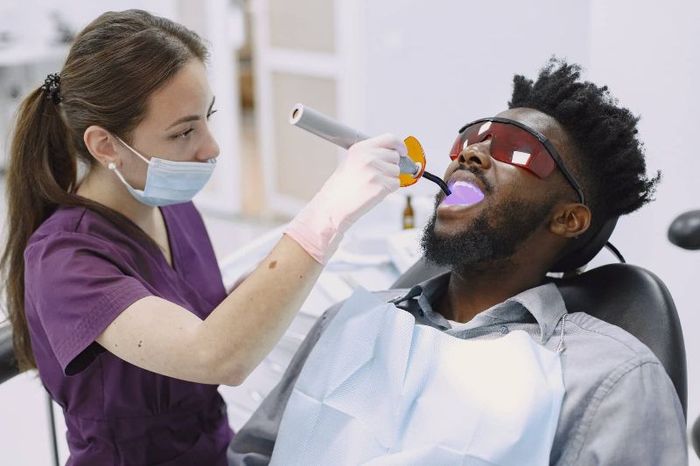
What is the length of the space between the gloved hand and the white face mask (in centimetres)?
31

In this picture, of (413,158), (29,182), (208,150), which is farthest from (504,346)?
(29,182)

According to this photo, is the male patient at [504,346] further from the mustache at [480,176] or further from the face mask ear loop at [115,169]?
the face mask ear loop at [115,169]

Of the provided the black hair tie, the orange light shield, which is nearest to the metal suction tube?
the orange light shield

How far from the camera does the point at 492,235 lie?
1.24 meters

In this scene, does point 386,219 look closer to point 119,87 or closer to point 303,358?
point 303,358

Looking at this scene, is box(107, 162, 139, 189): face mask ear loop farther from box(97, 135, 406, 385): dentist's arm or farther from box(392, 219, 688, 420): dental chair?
box(392, 219, 688, 420): dental chair

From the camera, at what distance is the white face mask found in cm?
128

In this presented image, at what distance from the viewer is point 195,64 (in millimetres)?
1279

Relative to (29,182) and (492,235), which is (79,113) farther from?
(492,235)

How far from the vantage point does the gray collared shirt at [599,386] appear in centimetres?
98

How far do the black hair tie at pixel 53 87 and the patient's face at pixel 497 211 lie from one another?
66 centimetres

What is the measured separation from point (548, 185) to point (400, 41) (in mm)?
1130

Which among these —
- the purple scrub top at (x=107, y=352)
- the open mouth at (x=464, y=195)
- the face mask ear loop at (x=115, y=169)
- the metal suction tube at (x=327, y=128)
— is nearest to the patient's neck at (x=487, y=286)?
the open mouth at (x=464, y=195)

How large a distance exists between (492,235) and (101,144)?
652 mm
